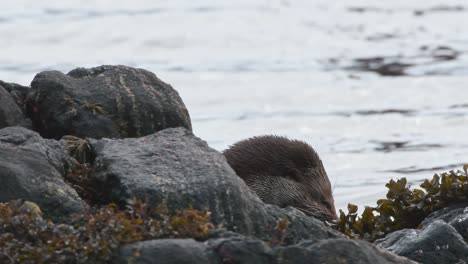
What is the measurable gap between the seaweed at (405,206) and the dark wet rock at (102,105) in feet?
3.60

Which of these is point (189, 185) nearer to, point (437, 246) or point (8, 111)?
point (437, 246)

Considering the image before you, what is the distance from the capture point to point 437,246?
584 centimetres

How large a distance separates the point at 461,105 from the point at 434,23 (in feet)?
16.5

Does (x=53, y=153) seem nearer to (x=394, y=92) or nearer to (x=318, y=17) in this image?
(x=394, y=92)

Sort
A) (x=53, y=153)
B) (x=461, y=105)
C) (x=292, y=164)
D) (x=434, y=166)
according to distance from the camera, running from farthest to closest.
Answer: (x=461, y=105) < (x=434, y=166) < (x=292, y=164) < (x=53, y=153)

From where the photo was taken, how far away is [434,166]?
11328mm

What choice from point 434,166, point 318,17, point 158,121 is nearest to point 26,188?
point 158,121

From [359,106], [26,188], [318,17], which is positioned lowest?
[26,188]

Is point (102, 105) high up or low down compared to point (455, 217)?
up

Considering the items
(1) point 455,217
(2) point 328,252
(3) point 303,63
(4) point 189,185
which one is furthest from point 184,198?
(3) point 303,63

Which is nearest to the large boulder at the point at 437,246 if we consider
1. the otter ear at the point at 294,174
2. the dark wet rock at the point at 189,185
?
the dark wet rock at the point at 189,185

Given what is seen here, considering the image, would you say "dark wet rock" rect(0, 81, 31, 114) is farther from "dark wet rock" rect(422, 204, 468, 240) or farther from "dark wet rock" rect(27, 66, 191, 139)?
"dark wet rock" rect(422, 204, 468, 240)

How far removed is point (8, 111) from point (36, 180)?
153 centimetres

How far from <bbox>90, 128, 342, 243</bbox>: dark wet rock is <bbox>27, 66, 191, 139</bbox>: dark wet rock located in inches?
42.2
